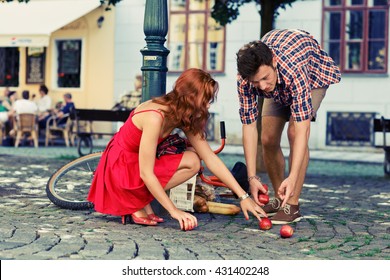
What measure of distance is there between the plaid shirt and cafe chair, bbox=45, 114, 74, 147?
12.7 m

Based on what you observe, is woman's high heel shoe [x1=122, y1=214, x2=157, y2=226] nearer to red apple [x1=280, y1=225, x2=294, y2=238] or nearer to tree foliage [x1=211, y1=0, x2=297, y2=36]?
red apple [x1=280, y1=225, x2=294, y2=238]

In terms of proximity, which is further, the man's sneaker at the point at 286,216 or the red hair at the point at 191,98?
the man's sneaker at the point at 286,216

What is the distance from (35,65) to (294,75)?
726 inches

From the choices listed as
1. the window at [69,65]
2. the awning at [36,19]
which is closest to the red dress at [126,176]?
the awning at [36,19]

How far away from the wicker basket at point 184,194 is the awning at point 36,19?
1470 centimetres

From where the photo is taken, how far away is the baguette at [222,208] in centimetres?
684

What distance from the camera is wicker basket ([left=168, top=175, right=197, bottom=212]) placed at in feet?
21.5

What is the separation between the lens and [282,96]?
20.5 ft

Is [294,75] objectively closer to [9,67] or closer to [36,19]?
[36,19]

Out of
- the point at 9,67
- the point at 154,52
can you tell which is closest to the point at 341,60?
the point at 9,67

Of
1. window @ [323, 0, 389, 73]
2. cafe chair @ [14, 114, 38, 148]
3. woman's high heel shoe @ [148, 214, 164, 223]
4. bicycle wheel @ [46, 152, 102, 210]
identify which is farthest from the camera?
window @ [323, 0, 389, 73]

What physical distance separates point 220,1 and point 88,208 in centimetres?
594

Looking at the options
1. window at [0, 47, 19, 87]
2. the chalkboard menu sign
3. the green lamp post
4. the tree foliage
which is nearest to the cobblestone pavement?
the green lamp post

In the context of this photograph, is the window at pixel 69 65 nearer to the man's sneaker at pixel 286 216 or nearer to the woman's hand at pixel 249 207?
the man's sneaker at pixel 286 216
